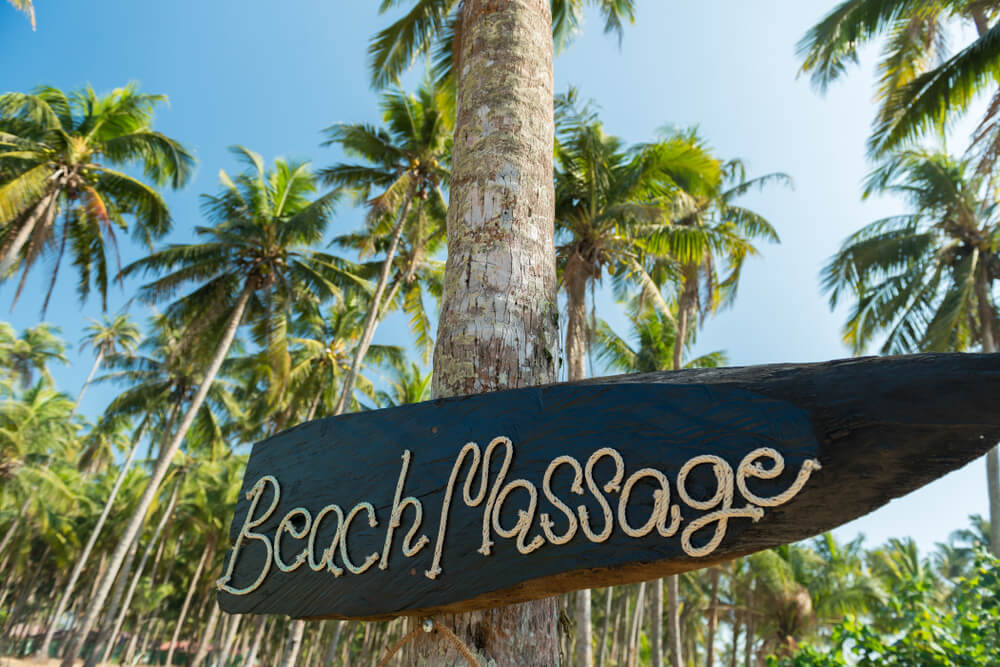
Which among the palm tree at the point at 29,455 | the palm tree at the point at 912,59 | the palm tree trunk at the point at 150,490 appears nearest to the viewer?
the palm tree at the point at 912,59

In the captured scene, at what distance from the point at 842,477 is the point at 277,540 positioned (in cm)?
151

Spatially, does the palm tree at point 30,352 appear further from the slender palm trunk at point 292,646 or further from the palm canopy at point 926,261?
the palm canopy at point 926,261

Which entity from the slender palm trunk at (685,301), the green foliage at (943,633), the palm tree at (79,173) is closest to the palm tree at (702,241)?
the slender palm trunk at (685,301)

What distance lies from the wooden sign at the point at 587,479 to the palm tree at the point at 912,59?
9117 mm

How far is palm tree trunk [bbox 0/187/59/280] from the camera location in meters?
13.0

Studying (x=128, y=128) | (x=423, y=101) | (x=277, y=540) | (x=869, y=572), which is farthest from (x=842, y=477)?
(x=869, y=572)

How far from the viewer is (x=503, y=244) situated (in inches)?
79.0

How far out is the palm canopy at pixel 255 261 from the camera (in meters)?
14.4

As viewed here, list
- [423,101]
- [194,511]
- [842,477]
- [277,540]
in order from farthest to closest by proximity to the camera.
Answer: [194,511]
[423,101]
[277,540]
[842,477]

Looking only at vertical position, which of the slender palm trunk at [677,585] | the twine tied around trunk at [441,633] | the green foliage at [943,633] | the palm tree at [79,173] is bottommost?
the twine tied around trunk at [441,633]

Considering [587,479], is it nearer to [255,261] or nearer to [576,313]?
[576,313]

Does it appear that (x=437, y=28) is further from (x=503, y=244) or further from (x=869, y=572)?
(x=869, y=572)

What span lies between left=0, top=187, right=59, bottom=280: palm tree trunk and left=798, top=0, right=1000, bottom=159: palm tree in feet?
49.9

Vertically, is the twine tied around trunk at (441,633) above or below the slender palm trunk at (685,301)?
below
